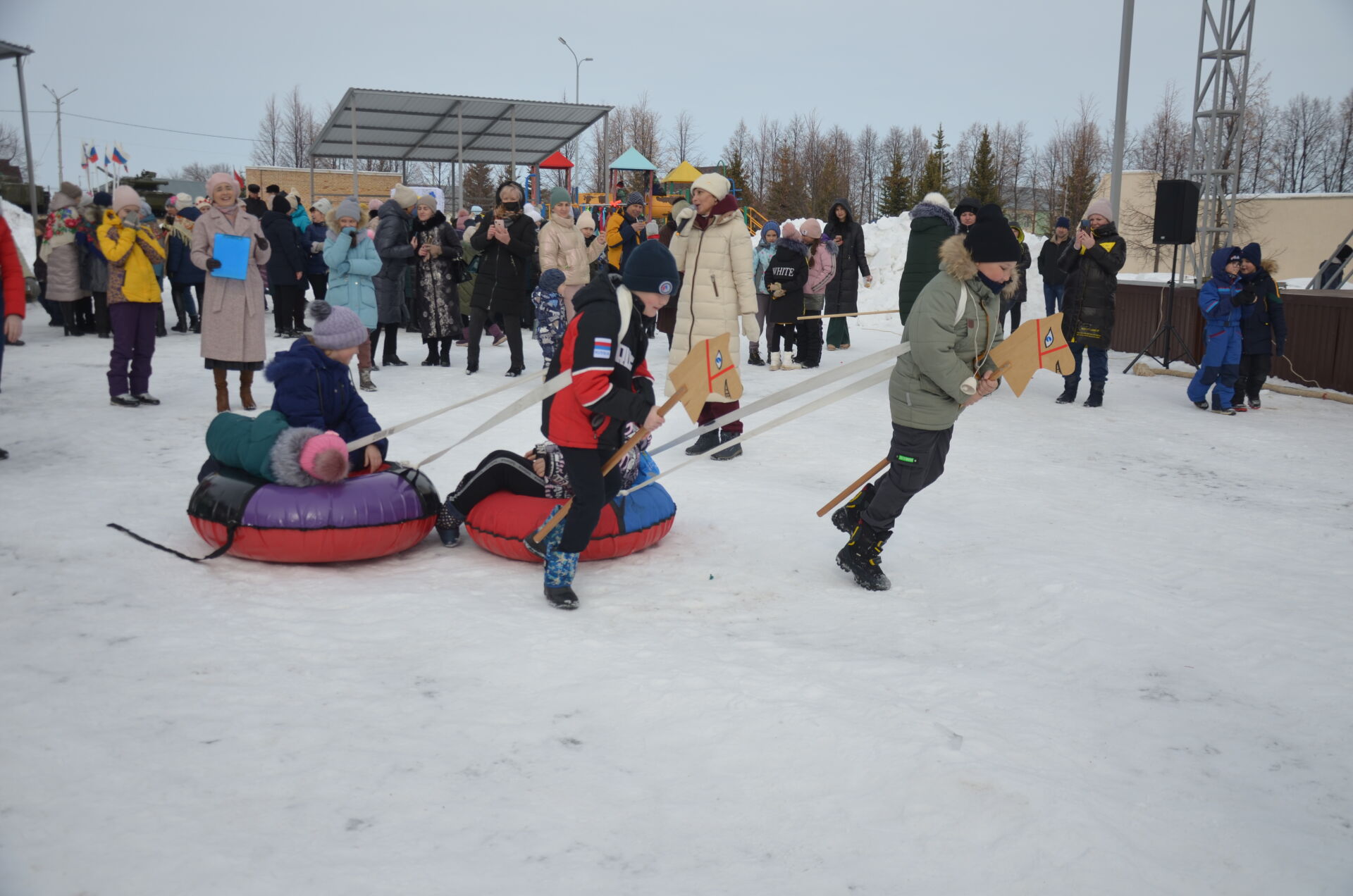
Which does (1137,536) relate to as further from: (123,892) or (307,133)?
(307,133)

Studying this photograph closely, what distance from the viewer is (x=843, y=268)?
1276cm

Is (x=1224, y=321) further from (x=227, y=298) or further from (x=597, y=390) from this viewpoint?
(x=227, y=298)

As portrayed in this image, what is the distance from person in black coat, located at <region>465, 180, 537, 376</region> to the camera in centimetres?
997

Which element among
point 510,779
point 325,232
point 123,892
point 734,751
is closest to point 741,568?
point 734,751

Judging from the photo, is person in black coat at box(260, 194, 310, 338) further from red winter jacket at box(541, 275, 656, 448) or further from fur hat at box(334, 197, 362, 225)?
red winter jacket at box(541, 275, 656, 448)

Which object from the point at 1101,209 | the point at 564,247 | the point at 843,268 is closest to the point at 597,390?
the point at 564,247

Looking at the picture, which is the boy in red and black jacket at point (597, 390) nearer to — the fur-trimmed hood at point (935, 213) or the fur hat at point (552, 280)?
the fur hat at point (552, 280)

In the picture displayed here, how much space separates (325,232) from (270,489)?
9.12 metres

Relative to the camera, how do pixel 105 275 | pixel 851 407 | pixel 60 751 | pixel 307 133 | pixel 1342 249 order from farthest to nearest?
pixel 307 133 < pixel 1342 249 < pixel 105 275 < pixel 851 407 < pixel 60 751

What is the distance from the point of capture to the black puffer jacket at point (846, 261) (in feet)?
40.9

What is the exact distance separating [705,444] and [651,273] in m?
3.12

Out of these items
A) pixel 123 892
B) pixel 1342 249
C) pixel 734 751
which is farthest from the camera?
pixel 1342 249

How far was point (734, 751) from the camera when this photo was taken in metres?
3.00

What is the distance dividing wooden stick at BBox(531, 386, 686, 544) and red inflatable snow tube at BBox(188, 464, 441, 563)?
66 cm
